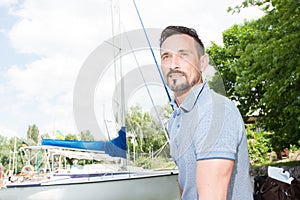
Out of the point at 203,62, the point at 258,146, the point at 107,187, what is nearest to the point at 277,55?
the point at 107,187

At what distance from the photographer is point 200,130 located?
0.65 metres

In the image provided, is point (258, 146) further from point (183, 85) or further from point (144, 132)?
point (183, 85)

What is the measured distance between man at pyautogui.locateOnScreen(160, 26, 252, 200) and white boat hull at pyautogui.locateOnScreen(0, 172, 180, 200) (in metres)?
2.08

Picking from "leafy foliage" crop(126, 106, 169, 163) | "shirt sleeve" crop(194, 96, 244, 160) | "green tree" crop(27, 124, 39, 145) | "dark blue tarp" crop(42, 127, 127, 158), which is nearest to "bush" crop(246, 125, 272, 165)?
"dark blue tarp" crop(42, 127, 127, 158)

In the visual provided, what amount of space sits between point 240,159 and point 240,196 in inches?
2.8

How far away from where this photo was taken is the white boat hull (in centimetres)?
284

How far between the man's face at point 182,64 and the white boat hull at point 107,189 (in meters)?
2.08

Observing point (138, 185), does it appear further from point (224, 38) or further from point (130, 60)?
point (224, 38)

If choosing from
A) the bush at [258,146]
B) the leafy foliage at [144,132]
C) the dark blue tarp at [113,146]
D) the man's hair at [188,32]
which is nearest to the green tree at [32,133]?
the bush at [258,146]

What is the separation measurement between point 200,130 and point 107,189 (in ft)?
7.63

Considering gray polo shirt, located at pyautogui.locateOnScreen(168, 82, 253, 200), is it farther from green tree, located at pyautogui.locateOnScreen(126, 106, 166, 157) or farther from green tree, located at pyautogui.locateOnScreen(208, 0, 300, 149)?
green tree, located at pyautogui.locateOnScreen(208, 0, 300, 149)

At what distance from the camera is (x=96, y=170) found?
3061 mm

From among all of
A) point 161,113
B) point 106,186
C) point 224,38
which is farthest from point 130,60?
point 224,38

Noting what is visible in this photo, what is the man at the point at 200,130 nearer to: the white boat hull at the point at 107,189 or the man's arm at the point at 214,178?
the man's arm at the point at 214,178
